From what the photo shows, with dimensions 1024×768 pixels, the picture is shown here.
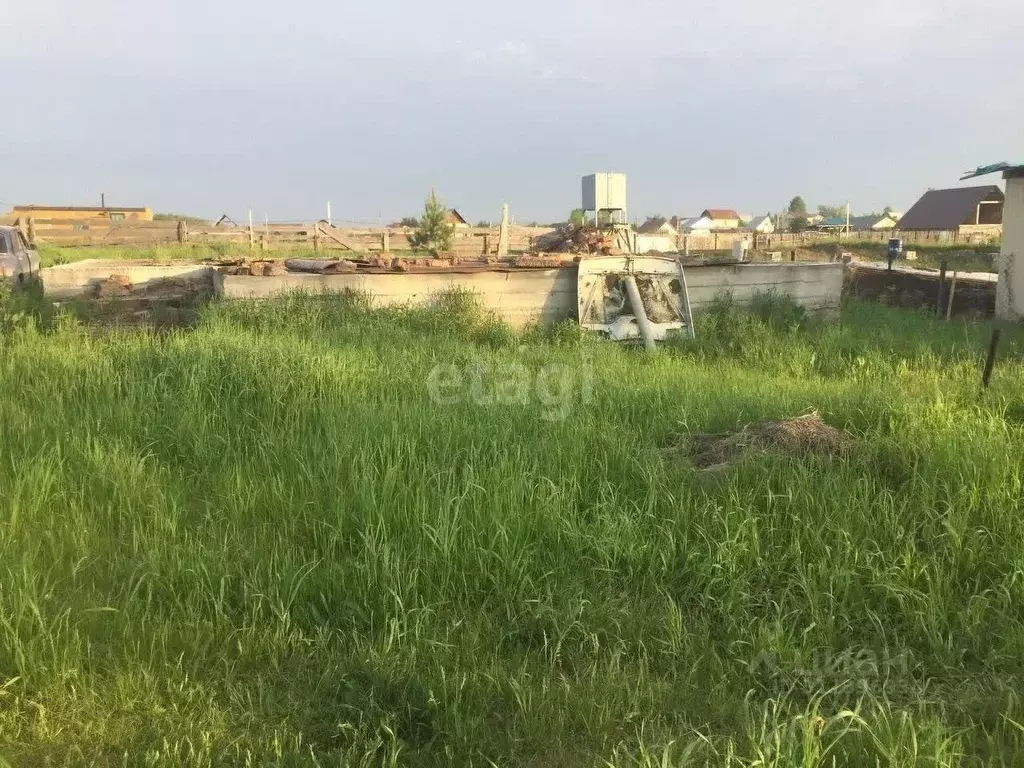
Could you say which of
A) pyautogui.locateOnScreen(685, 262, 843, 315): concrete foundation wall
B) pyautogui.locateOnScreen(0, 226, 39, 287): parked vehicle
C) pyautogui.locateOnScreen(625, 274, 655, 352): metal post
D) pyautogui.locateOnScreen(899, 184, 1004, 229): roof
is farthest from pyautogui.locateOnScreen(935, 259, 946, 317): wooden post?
pyautogui.locateOnScreen(899, 184, 1004, 229): roof

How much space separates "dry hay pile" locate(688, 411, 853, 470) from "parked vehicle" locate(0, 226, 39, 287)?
10.1m

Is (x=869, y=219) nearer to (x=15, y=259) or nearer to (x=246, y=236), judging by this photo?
(x=246, y=236)

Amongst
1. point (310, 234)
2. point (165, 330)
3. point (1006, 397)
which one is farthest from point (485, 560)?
point (310, 234)

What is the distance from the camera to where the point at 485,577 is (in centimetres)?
308

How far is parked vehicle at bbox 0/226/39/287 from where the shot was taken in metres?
10.5

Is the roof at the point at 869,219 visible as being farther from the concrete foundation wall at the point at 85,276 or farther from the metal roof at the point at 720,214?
the concrete foundation wall at the point at 85,276

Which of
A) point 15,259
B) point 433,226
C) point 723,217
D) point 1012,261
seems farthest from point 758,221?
point 15,259

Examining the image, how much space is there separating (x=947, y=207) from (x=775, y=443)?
48.0 metres

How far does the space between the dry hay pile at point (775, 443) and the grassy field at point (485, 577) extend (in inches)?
5.6

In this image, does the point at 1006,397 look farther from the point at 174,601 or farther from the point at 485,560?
the point at 174,601

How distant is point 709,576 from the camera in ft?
10.4

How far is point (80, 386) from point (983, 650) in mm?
5816

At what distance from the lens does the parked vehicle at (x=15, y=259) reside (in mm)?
10461

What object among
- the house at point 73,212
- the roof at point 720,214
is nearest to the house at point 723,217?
the roof at point 720,214
